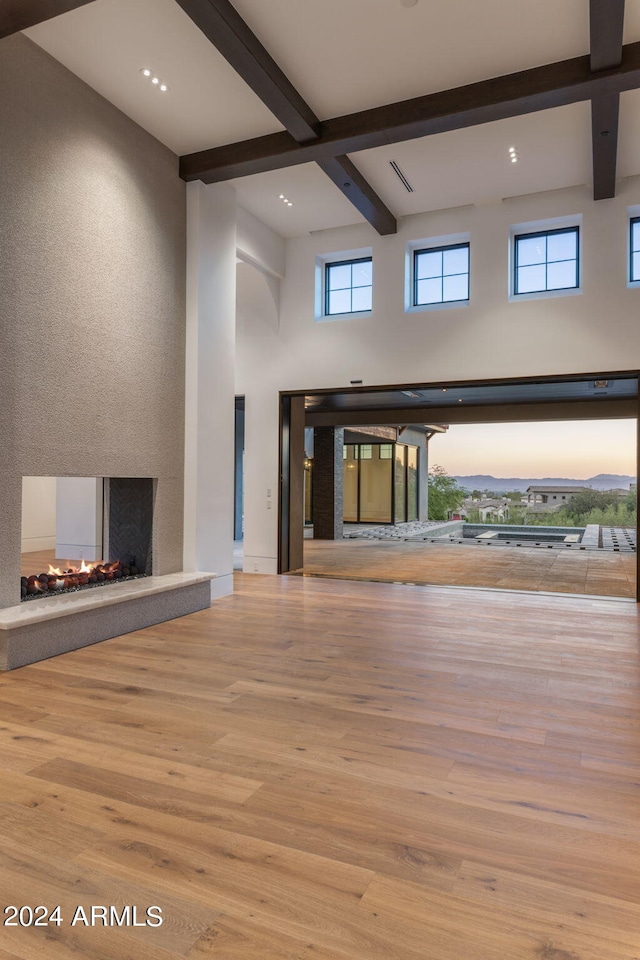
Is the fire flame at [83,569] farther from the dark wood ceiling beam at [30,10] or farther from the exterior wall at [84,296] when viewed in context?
the dark wood ceiling beam at [30,10]

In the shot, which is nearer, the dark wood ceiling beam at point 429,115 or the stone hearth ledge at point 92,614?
the stone hearth ledge at point 92,614

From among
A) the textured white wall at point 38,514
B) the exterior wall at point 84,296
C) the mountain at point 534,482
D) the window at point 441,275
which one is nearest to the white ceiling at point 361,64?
the exterior wall at point 84,296

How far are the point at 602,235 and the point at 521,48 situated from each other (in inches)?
98.9

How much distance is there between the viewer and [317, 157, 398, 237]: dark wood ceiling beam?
18.3 feet

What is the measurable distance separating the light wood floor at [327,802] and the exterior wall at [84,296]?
1.48m

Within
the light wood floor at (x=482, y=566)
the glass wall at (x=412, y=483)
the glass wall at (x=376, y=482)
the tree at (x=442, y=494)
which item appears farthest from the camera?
the tree at (x=442, y=494)

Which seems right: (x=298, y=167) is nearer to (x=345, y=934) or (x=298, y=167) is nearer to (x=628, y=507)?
(x=345, y=934)

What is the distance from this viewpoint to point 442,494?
65.1ft

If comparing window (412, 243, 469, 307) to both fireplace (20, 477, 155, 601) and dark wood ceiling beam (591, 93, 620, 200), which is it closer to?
dark wood ceiling beam (591, 93, 620, 200)

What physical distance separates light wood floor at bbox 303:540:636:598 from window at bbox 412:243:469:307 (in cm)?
326

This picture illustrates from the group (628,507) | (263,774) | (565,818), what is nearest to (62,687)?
(263,774)

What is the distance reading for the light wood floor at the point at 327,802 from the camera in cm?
157

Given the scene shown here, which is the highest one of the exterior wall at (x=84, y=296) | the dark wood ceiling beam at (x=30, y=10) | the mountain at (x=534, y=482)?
the dark wood ceiling beam at (x=30, y=10)

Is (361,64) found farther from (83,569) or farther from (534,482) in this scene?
(534,482)
